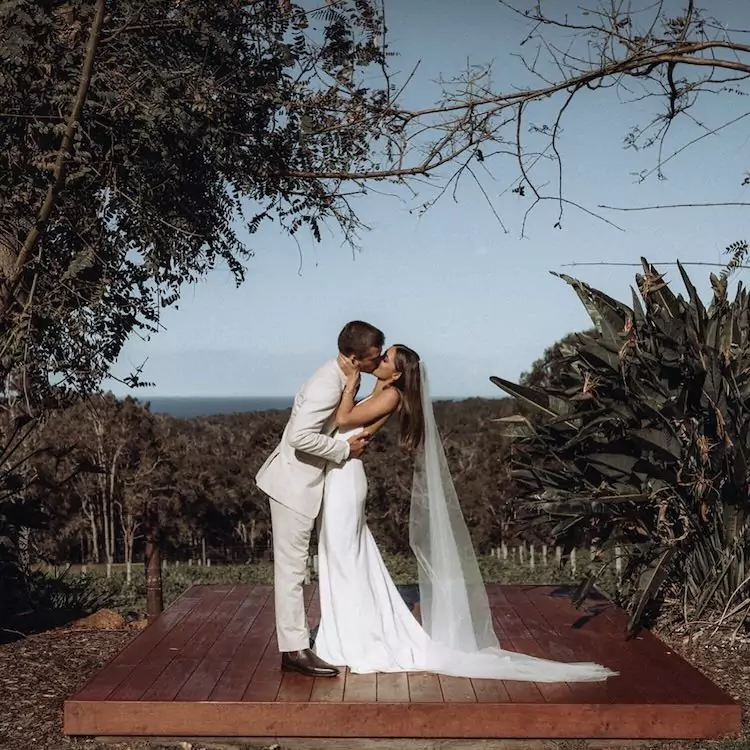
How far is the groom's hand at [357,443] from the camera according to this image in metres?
5.01

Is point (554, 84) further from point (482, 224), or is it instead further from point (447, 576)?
point (447, 576)

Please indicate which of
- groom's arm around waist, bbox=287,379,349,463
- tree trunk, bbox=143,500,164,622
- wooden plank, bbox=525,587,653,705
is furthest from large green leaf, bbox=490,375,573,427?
tree trunk, bbox=143,500,164,622

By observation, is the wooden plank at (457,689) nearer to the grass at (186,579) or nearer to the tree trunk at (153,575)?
the grass at (186,579)

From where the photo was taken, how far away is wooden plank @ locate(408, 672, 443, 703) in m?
4.51

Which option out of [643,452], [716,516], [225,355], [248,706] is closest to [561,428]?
[643,452]

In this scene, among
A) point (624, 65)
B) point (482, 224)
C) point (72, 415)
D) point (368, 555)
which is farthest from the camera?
point (72, 415)

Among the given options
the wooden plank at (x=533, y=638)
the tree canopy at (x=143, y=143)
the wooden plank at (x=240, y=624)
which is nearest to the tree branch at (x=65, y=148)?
the tree canopy at (x=143, y=143)

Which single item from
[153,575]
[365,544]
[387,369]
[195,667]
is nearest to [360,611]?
[365,544]

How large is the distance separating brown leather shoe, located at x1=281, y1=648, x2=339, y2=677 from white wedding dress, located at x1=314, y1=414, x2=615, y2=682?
15 cm

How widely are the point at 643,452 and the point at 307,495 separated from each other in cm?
229

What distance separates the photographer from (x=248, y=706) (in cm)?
447

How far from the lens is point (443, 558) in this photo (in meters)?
5.19

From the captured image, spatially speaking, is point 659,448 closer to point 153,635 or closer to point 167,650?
point 167,650

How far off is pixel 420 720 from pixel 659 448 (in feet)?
7.68
